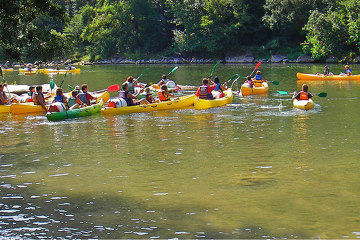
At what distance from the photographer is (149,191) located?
841cm

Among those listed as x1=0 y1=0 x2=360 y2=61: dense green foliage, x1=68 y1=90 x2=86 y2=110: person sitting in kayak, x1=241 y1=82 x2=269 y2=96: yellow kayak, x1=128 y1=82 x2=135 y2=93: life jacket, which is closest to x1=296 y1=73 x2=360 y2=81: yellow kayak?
x1=241 y1=82 x2=269 y2=96: yellow kayak

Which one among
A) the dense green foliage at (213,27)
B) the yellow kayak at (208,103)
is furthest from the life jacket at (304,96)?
the dense green foliage at (213,27)

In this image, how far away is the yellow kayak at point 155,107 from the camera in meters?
16.9

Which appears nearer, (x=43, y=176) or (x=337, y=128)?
(x=43, y=176)

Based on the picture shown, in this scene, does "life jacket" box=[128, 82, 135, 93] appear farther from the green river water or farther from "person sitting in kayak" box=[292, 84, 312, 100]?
"person sitting in kayak" box=[292, 84, 312, 100]

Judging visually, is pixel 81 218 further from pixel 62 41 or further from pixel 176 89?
pixel 176 89

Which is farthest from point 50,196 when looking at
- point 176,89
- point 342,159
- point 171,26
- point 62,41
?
point 171,26

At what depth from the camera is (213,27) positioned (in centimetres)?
5359

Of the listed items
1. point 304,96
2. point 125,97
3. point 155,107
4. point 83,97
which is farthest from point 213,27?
point 83,97

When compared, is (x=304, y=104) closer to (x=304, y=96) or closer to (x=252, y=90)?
(x=304, y=96)

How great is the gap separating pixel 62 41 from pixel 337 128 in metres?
7.20

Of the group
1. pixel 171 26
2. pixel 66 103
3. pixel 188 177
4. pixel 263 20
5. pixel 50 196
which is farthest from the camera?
pixel 171 26

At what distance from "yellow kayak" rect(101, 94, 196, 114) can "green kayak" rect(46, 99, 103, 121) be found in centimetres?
38

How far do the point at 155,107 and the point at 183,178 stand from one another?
8.66 metres
